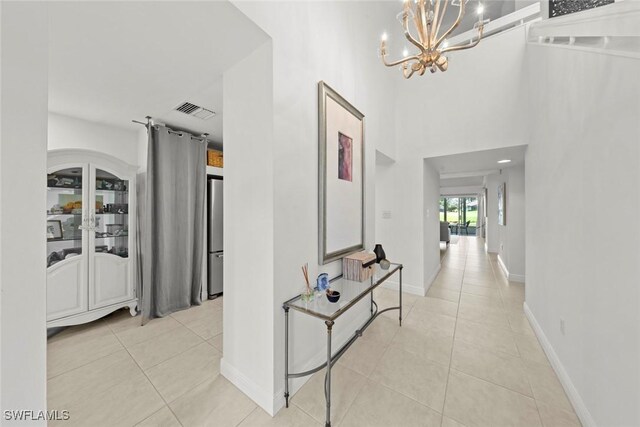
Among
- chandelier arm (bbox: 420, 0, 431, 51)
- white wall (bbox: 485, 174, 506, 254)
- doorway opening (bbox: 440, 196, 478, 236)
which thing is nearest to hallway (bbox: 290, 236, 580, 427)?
chandelier arm (bbox: 420, 0, 431, 51)

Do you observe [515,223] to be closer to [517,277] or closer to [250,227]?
[517,277]

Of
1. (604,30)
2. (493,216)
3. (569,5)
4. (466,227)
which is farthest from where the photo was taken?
(466,227)

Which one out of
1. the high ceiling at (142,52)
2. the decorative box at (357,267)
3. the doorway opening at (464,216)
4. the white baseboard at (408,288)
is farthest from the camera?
the doorway opening at (464,216)

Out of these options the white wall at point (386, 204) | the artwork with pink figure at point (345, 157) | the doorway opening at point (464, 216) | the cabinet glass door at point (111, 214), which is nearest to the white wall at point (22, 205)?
the artwork with pink figure at point (345, 157)

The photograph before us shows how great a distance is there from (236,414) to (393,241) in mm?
3090

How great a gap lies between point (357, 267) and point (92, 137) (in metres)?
3.53

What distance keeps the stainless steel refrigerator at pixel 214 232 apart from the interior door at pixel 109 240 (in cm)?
91

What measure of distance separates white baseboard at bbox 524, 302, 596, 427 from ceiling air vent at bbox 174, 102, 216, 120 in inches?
155

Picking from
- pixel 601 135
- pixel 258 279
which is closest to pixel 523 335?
pixel 601 135

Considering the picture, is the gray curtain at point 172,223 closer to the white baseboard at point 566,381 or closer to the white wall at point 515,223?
the white baseboard at point 566,381

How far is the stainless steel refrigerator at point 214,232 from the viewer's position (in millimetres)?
3361

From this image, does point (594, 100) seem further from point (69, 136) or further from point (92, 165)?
point (69, 136)

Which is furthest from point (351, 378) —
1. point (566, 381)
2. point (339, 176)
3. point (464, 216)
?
point (464, 216)

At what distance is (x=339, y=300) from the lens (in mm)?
1673
